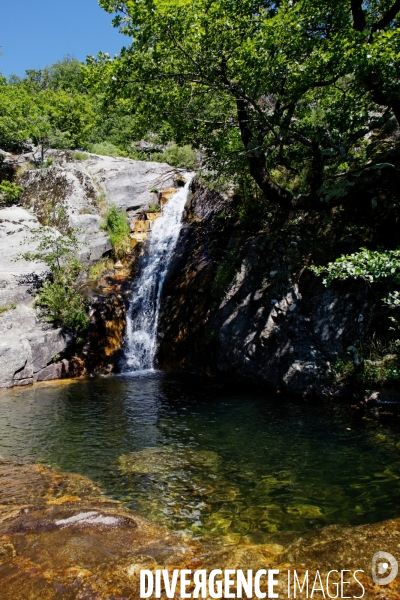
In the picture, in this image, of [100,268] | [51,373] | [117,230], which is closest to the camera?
[51,373]

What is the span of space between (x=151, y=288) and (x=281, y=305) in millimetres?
7267

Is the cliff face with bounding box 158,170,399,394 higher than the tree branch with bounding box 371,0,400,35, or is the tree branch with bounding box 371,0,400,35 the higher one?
the tree branch with bounding box 371,0,400,35

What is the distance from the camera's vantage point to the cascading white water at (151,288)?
15.9 metres

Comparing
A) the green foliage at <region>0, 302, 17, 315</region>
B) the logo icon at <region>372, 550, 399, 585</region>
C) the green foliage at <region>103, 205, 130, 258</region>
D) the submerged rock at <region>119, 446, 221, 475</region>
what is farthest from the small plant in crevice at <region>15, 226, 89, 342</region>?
the logo icon at <region>372, 550, 399, 585</region>

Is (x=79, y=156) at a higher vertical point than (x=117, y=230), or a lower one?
higher

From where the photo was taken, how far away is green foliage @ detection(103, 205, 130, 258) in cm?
1953

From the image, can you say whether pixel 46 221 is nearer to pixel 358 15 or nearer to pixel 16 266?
pixel 16 266

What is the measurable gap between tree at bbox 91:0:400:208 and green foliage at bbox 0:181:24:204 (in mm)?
15377

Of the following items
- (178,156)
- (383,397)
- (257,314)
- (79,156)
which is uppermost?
(178,156)

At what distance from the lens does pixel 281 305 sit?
11.9 meters

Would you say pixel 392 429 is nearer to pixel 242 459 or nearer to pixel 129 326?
pixel 242 459

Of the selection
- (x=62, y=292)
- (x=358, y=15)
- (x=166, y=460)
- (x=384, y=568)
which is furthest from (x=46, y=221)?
(x=384, y=568)

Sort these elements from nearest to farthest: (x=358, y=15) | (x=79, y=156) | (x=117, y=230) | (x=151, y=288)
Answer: (x=358, y=15)
(x=151, y=288)
(x=117, y=230)
(x=79, y=156)

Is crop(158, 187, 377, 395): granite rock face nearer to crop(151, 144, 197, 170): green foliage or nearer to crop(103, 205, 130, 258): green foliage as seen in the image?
crop(103, 205, 130, 258): green foliage
